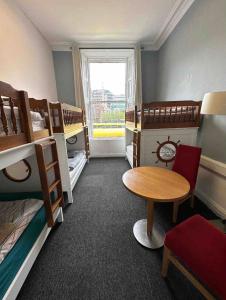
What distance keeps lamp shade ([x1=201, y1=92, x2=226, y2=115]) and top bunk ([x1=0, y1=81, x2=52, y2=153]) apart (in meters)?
1.56

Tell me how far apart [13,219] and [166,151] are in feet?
6.69

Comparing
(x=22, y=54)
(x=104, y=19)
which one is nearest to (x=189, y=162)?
(x=104, y=19)

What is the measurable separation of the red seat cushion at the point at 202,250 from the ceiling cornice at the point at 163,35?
3030mm

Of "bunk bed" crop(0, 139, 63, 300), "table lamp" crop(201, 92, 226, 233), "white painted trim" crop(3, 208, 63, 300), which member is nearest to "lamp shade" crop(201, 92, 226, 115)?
"table lamp" crop(201, 92, 226, 233)

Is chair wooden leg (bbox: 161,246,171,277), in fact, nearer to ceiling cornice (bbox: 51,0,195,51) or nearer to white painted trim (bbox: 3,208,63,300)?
white painted trim (bbox: 3,208,63,300)

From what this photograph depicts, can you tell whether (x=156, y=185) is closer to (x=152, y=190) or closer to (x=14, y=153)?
(x=152, y=190)

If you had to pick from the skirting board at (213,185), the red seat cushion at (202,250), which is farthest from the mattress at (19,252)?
the skirting board at (213,185)

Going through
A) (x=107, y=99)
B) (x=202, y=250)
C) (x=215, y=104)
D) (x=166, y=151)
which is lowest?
(x=202, y=250)

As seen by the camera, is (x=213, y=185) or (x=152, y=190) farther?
(x=213, y=185)

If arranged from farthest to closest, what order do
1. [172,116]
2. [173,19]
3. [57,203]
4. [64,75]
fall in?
[64,75] → [173,19] → [172,116] → [57,203]

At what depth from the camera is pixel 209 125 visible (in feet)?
6.54

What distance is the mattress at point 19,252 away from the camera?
895 millimetres

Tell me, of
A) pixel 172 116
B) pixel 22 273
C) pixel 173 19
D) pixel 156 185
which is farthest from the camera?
pixel 173 19

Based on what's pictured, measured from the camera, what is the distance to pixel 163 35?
10.4 feet
